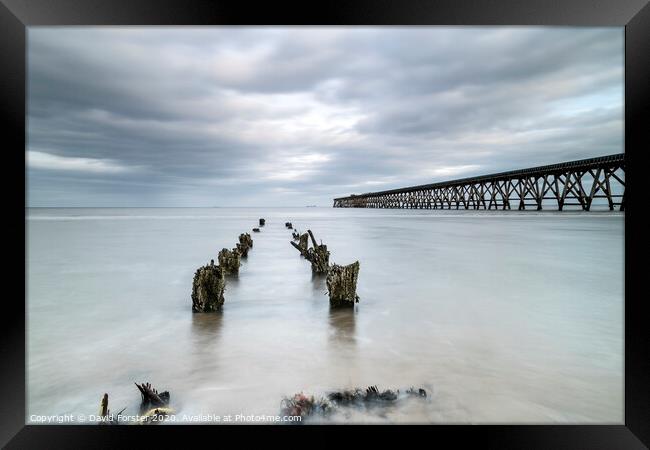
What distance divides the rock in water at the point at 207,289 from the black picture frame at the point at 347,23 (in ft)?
9.28

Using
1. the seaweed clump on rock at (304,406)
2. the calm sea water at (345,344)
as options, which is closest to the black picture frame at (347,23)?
the calm sea water at (345,344)

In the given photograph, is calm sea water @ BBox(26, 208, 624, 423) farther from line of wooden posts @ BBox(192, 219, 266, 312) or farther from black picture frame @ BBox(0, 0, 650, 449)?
black picture frame @ BBox(0, 0, 650, 449)

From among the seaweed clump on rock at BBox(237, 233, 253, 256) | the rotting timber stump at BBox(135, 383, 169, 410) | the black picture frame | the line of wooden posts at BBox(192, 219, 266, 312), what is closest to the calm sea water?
the rotting timber stump at BBox(135, 383, 169, 410)

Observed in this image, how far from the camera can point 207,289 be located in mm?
5375

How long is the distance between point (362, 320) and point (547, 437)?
285cm

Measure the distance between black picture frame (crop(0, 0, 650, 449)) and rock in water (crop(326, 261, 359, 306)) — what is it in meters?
3.48

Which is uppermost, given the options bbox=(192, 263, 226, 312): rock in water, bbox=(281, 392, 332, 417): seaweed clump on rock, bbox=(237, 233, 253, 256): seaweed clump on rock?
bbox=(237, 233, 253, 256): seaweed clump on rock

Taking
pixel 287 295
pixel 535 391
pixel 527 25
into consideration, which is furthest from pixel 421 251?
pixel 527 25

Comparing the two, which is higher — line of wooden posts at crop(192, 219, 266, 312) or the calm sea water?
line of wooden posts at crop(192, 219, 266, 312)

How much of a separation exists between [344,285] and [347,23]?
12.8 ft

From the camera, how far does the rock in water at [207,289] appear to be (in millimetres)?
5285

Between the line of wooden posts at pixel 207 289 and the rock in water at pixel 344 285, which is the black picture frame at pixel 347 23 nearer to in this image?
the line of wooden posts at pixel 207 289

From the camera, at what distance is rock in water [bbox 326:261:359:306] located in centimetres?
547

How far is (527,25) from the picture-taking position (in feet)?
8.48
